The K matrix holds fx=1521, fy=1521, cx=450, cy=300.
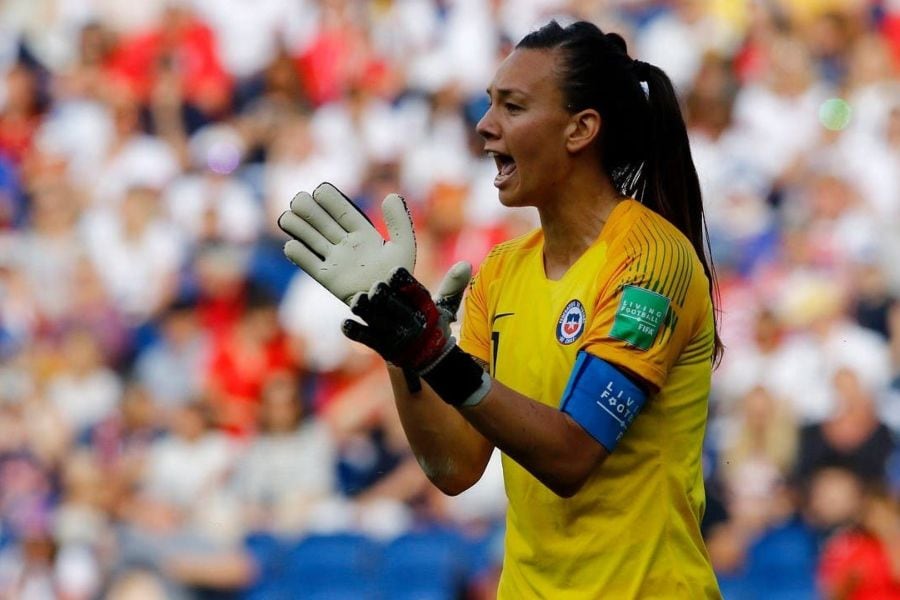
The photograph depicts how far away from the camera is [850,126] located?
8719mm

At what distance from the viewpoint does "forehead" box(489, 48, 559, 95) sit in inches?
122

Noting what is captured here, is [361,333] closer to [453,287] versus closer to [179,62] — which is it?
[453,287]

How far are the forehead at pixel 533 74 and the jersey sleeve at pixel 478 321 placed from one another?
1.51 ft

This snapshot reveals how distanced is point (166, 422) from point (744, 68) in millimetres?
4054

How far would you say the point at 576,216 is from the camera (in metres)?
3.17

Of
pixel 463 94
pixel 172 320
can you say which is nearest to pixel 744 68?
pixel 463 94

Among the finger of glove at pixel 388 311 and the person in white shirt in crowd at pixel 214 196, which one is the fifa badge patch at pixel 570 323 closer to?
the finger of glove at pixel 388 311

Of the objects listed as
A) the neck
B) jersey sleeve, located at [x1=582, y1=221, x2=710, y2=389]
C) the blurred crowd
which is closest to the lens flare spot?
the blurred crowd

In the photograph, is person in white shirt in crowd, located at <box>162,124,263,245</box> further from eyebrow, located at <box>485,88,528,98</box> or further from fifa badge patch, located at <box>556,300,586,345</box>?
fifa badge patch, located at <box>556,300,586,345</box>

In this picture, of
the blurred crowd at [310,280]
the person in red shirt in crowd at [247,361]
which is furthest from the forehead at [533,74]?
the person in red shirt in crowd at [247,361]

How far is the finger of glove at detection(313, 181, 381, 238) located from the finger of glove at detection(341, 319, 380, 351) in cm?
21

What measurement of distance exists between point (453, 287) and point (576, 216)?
338 millimetres

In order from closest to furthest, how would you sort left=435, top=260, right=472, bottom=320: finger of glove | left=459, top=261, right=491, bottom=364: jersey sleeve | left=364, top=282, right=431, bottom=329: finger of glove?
left=364, top=282, right=431, bottom=329: finger of glove
left=435, top=260, right=472, bottom=320: finger of glove
left=459, top=261, right=491, bottom=364: jersey sleeve

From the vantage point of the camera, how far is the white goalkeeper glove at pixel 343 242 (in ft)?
9.29
